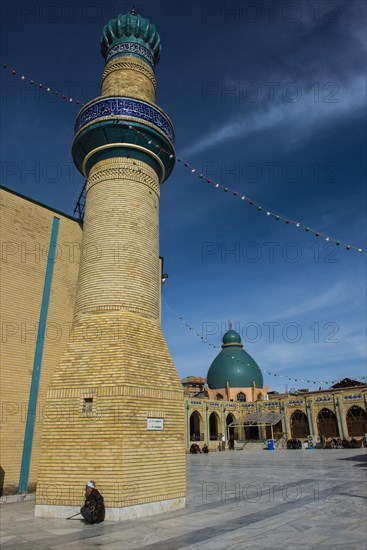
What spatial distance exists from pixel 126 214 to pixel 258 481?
946 cm

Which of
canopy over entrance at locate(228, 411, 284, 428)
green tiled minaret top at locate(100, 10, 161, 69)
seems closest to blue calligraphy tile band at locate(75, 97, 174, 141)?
green tiled minaret top at locate(100, 10, 161, 69)

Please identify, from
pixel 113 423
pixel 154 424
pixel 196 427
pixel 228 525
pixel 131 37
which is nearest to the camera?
pixel 228 525

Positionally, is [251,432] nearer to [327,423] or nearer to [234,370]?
[234,370]

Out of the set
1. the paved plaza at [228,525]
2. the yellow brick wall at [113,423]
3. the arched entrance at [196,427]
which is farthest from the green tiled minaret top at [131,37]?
the arched entrance at [196,427]

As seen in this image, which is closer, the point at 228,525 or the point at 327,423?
the point at 228,525

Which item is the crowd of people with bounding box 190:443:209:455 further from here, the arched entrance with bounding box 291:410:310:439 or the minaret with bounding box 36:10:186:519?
the minaret with bounding box 36:10:186:519

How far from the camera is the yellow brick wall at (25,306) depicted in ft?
35.5

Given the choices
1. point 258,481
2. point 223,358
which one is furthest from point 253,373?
point 258,481

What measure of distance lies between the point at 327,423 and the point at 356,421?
2487 millimetres

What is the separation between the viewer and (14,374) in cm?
1111

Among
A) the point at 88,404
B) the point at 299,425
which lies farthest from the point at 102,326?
the point at 299,425

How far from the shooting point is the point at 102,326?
9867 mm

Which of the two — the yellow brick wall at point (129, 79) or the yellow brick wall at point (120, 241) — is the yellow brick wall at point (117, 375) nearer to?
the yellow brick wall at point (120, 241)

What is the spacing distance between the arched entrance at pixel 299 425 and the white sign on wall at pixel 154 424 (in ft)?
104
